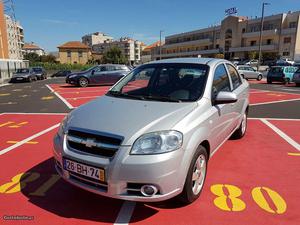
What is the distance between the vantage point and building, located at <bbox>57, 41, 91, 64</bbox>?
4208 inches

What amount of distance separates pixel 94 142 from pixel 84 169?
0.31m

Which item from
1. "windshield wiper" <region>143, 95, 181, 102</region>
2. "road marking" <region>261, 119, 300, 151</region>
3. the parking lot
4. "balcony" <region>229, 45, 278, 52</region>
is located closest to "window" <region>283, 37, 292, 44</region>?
"balcony" <region>229, 45, 278, 52</region>

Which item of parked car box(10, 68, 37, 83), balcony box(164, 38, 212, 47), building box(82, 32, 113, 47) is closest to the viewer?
parked car box(10, 68, 37, 83)

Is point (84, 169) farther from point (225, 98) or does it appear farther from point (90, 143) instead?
point (225, 98)

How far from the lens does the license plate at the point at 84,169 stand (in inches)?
110

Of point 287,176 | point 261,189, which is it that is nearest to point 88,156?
point 261,189

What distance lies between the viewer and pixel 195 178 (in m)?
3.29

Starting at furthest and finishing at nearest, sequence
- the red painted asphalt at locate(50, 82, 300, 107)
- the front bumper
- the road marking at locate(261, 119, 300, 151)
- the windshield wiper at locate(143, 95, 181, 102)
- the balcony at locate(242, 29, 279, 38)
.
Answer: the balcony at locate(242, 29, 279, 38), the red painted asphalt at locate(50, 82, 300, 107), the road marking at locate(261, 119, 300, 151), the windshield wiper at locate(143, 95, 181, 102), the front bumper

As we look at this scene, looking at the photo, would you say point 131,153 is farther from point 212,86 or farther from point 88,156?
point 212,86

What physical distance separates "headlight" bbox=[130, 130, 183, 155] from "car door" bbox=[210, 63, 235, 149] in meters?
0.92

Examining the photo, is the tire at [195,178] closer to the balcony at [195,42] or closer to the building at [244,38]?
the building at [244,38]

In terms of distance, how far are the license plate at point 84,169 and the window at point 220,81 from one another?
1.88 metres

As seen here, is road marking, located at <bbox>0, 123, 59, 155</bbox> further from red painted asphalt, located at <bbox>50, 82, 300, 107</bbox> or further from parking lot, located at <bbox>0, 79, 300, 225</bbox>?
red painted asphalt, located at <bbox>50, 82, 300, 107</bbox>

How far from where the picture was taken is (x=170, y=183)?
2.79 m
